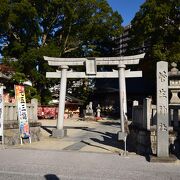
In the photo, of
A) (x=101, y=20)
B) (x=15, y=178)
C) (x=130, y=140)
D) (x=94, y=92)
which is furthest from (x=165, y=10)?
(x=15, y=178)

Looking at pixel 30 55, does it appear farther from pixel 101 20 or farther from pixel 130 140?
pixel 130 140

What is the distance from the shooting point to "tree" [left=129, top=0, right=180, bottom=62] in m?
31.5

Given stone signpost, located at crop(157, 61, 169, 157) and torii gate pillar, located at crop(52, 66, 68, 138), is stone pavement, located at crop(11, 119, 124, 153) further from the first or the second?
stone signpost, located at crop(157, 61, 169, 157)

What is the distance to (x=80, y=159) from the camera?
1098 cm

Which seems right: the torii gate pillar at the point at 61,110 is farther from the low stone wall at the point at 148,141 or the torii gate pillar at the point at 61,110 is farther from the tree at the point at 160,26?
the tree at the point at 160,26

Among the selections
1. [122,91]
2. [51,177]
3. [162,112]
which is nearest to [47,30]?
[122,91]

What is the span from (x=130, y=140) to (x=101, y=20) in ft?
81.3

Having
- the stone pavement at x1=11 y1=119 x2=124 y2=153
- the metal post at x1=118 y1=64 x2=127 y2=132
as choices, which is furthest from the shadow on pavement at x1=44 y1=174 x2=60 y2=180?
the metal post at x1=118 y1=64 x2=127 y2=132

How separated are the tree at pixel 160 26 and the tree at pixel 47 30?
6251 mm

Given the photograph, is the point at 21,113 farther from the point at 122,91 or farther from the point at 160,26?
the point at 160,26

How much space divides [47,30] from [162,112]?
99.3 feet

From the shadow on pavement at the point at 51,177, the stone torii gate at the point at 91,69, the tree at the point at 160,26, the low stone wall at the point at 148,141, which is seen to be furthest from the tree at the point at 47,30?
the shadow on pavement at the point at 51,177

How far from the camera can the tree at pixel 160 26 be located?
3155 cm

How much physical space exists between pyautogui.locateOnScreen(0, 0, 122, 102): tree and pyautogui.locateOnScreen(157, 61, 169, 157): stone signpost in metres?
24.6
